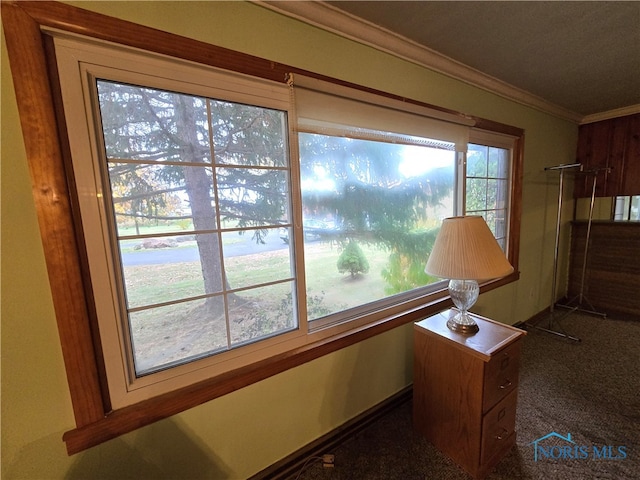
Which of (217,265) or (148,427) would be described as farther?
(217,265)

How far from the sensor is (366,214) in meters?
1.62

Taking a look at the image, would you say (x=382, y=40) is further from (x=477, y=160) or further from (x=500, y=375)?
(x=500, y=375)

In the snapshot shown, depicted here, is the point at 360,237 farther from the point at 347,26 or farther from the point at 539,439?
the point at 539,439

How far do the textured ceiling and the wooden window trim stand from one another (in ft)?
2.62

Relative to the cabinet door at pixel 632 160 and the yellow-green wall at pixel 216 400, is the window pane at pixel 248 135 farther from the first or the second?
the cabinet door at pixel 632 160

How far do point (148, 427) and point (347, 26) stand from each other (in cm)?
193

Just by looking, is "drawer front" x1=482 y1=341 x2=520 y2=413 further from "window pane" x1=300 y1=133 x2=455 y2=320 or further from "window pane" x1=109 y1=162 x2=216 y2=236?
"window pane" x1=109 y1=162 x2=216 y2=236

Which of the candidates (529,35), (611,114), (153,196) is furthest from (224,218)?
(611,114)

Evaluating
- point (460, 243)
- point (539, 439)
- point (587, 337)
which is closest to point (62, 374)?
point (460, 243)

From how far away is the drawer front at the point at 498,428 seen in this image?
3.98ft

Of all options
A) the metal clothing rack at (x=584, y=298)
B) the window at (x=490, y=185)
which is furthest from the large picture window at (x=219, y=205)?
the metal clothing rack at (x=584, y=298)

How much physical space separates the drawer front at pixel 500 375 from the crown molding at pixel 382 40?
1.64m

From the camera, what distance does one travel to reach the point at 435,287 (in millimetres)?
1991

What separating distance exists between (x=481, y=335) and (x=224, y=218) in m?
1.36
